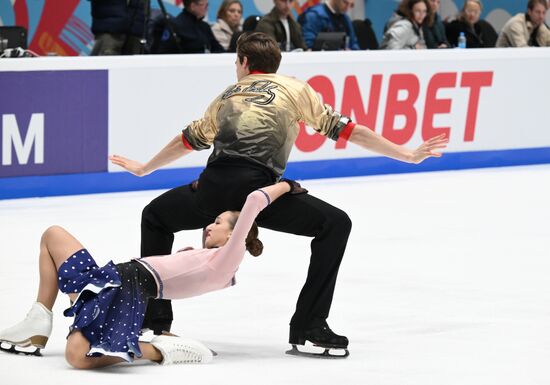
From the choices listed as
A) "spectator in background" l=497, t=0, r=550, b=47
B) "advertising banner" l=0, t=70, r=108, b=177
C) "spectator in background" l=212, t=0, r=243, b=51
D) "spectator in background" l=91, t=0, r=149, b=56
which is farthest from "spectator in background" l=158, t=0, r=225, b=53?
"spectator in background" l=497, t=0, r=550, b=47

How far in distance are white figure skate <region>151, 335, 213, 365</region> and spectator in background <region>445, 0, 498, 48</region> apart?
8.96 m

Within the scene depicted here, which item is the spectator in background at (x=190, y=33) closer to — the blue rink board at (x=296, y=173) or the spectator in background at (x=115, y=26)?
the spectator in background at (x=115, y=26)

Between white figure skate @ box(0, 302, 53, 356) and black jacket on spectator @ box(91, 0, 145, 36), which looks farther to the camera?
black jacket on spectator @ box(91, 0, 145, 36)

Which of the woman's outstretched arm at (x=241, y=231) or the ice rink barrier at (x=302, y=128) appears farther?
the ice rink barrier at (x=302, y=128)

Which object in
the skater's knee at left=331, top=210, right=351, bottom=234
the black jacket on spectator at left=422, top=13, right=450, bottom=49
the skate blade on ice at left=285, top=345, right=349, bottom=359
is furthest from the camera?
the black jacket on spectator at left=422, top=13, right=450, bottom=49

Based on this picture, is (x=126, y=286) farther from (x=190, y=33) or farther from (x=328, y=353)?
(x=190, y=33)

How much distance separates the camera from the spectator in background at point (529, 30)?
12.3 meters

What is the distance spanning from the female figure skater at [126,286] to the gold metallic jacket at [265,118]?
7.4 inches

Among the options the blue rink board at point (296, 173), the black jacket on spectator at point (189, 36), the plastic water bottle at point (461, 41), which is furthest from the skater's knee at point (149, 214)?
the plastic water bottle at point (461, 41)

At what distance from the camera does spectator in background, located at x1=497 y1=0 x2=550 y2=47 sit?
12.3 m

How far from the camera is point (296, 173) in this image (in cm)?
1035

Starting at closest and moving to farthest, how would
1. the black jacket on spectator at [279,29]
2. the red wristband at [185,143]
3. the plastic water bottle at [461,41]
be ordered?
the red wristband at [185,143] → the black jacket on spectator at [279,29] → the plastic water bottle at [461,41]

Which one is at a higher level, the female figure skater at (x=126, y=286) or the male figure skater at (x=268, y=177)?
the male figure skater at (x=268, y=177)

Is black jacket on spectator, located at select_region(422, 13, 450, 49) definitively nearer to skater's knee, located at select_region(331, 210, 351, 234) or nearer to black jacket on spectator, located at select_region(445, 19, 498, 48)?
black jacket on spectator, located at select_region(445, 19, 498, 48)
